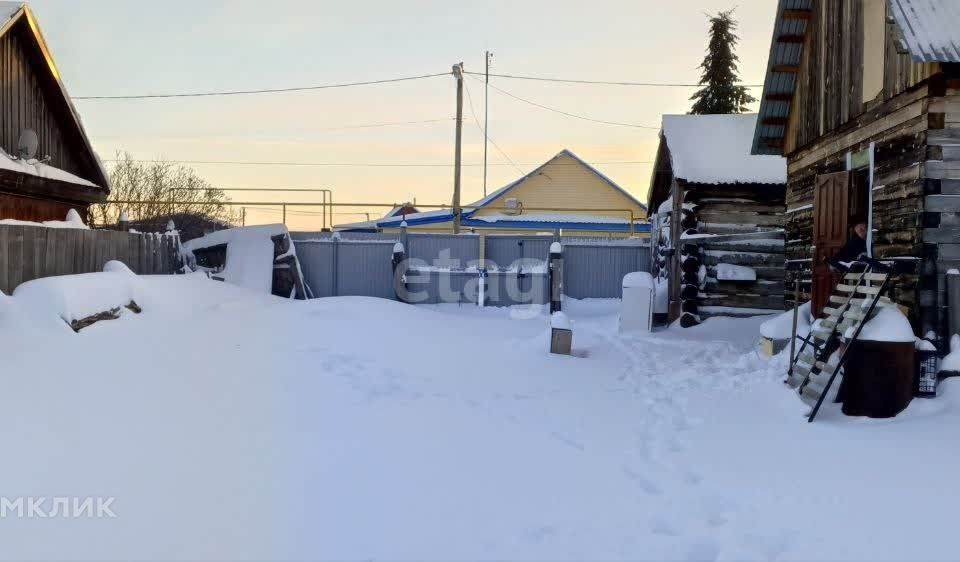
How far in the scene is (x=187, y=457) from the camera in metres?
5.04

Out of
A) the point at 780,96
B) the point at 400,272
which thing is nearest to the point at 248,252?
the point at 400,272

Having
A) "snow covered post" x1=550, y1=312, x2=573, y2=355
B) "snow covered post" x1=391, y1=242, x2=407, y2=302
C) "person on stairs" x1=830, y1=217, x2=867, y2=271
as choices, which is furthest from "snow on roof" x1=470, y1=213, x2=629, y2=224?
"person on stairs" x1=830, y1=217, x2=867, y2=271

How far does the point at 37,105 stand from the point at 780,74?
14790 millimetres

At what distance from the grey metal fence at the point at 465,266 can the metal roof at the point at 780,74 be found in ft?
20.6

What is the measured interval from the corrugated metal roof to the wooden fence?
10666 mm

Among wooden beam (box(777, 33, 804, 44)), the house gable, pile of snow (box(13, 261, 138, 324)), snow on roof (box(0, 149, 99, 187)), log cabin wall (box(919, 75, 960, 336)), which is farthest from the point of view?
the house gable

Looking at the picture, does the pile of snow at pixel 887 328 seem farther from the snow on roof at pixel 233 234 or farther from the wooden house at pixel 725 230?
the snow on roof at pixel 233 234

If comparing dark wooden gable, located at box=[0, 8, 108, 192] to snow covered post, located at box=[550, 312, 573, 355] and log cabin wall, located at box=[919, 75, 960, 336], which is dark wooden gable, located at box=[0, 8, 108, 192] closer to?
snow covered post, located at box=[550, 312, 573, 355]

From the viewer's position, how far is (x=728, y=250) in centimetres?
1462

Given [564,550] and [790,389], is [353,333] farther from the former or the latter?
[564,550]

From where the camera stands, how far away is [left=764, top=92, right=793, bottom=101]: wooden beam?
11.8m

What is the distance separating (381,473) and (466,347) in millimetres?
5909

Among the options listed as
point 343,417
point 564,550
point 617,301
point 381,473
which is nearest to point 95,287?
point 343,417

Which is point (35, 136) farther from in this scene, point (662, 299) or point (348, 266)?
point (662, 299)
